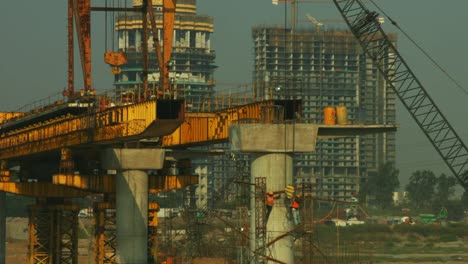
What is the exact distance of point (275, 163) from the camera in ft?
248

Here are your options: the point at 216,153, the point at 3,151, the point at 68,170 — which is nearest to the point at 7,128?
the point at 3,151

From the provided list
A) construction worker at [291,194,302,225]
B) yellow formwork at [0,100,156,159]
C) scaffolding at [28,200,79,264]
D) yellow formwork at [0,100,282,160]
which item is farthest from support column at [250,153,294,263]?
scaffolding at [28,200,79,264]

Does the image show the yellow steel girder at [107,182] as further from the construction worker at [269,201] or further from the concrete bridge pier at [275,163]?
the construction worker at [269,201]

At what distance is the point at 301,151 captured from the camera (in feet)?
250

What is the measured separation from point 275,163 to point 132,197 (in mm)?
11293

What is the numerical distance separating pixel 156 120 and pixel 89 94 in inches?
568

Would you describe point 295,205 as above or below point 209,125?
below

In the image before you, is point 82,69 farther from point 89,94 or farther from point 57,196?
point 57,196

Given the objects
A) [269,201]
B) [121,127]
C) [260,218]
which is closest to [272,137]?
[269,201]

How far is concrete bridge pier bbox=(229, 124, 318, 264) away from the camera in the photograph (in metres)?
74.9

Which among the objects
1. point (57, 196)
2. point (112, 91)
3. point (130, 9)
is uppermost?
point (130, 9)

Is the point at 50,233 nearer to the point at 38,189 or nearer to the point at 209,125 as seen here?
the point at 38,189

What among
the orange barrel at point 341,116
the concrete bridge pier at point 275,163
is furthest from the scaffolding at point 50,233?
the concrete bridge pier at point 275,163

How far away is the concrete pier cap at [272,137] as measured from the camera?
248 feet
